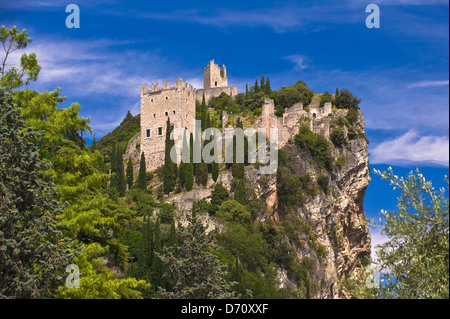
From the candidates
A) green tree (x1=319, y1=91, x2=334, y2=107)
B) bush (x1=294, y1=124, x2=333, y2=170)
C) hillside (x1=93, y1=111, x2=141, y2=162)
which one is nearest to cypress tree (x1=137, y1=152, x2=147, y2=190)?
hillside (x1=93, y1=111, x2=141, y2=162)

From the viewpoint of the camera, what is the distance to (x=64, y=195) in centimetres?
2067

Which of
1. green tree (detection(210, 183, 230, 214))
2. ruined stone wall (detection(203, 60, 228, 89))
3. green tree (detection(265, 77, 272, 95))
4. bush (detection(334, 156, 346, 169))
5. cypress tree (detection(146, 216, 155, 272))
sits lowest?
cypress tree (detection(146, 216, 155, 272))

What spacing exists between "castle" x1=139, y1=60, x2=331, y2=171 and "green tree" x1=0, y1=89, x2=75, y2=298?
51.3 meters

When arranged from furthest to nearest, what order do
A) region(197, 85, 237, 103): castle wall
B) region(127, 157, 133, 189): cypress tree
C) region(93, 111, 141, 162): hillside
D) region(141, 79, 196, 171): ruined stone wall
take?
region(197, 85, 237, 103): castle wall
region(93, 111, 141, 162): hillside
region(141, 79, 196, 171): ruined stone wall
region(127, 157, 133, 189): cypress tree

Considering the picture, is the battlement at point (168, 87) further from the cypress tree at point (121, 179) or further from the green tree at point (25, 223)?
the green tree at point (25, 223)

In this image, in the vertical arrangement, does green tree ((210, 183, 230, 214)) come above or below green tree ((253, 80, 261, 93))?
below

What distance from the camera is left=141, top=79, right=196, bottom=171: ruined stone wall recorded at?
234 ft

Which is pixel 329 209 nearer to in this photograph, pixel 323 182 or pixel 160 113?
pixel 323 182

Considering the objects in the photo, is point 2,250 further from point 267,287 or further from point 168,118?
point 168,118

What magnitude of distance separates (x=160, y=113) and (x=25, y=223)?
184 ft

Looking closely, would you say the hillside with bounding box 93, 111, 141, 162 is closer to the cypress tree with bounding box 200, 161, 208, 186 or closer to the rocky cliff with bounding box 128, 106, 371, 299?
the rocky cliff with bounding box 128, 106, 371, 299

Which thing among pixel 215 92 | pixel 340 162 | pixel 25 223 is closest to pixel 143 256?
pixel 25 223

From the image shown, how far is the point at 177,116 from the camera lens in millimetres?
72000
